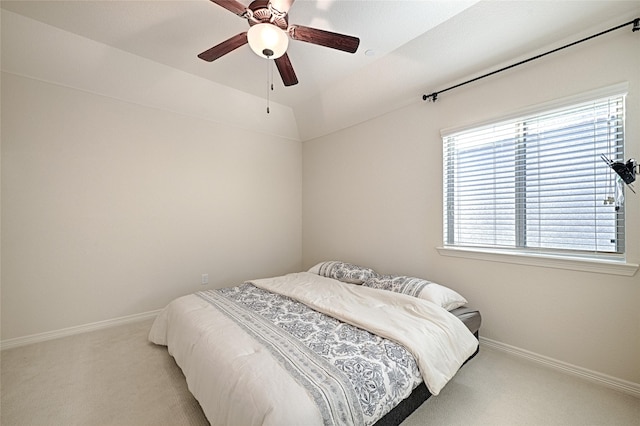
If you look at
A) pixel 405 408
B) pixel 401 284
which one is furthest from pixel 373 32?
pixel 405 408

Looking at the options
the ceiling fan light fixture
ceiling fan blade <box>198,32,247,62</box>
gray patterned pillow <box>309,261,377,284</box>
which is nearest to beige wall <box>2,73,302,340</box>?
gray patterned pillow <box>309,261,377,284</box>

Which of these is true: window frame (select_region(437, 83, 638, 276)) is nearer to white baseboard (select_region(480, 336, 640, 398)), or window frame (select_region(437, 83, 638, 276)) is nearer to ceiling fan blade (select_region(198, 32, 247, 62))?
white baseboard (select_region(480, 336, 640, 398))

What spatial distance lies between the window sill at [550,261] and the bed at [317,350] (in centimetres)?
49

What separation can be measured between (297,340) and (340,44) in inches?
77.8

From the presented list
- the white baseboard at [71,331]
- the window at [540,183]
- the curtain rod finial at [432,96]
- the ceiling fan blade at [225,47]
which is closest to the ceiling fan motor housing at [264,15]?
the ceiling fan blade at [225,47]

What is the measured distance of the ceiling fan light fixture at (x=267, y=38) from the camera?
167 cm

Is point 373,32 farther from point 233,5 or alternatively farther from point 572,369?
point 572,369

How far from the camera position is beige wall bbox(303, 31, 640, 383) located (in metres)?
1.87

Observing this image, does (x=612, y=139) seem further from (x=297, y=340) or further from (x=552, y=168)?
(x=297, y=340)

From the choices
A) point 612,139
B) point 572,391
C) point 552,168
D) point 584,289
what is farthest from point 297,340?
point 612,139

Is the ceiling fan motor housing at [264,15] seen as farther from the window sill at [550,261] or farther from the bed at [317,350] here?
the window sill at [550,261]

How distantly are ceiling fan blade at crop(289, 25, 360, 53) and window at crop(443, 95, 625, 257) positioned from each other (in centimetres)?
153

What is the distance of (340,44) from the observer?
6.02 feet

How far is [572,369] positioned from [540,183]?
4.84 ft
